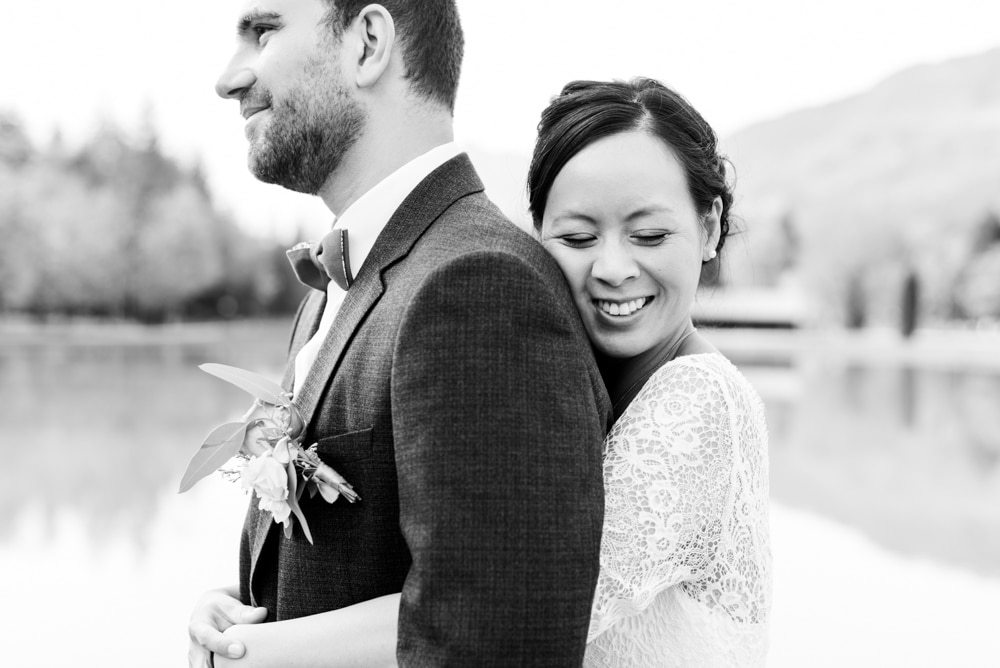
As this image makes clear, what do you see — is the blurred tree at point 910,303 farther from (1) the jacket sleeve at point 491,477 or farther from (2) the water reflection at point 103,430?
(1) the jacket sleeve at point 491,477

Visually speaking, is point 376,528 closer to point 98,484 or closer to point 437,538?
point 437,538

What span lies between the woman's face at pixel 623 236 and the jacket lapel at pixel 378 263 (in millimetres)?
227

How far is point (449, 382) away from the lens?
1.59 metres

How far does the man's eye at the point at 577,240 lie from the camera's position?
2109mm

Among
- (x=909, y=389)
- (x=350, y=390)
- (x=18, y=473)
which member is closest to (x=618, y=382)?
(x=350, y=390)

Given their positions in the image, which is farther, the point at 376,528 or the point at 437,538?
the point at 376,528

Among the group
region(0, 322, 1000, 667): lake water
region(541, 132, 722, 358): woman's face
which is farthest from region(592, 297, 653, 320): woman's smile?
region(0, 322, 1000, 667): lake water

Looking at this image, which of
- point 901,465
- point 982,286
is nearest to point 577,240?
point 901,465

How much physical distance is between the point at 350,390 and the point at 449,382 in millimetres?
284

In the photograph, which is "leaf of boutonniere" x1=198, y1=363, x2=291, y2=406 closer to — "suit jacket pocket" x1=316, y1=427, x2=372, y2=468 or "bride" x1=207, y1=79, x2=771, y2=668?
"suit jacket pocket" x1=316, y1=427, x2=372, y2=468

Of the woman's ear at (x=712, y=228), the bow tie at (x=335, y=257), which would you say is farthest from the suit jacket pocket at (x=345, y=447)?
the woman's ear at (x=712, y=228)

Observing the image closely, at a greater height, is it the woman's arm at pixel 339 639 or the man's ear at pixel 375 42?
the man's ear at pixel 375 42

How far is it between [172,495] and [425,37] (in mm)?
8288

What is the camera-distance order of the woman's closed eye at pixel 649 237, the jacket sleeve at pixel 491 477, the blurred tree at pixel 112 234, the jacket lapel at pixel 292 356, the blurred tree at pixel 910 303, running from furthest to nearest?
the blurred tree at pixel 910 303
the blurred tree at pixel 112 234
the woman's closed eye at pixel 649 237
the jacket lapel at pixel 292 356
the jacket sleeve at pixel 491 477
